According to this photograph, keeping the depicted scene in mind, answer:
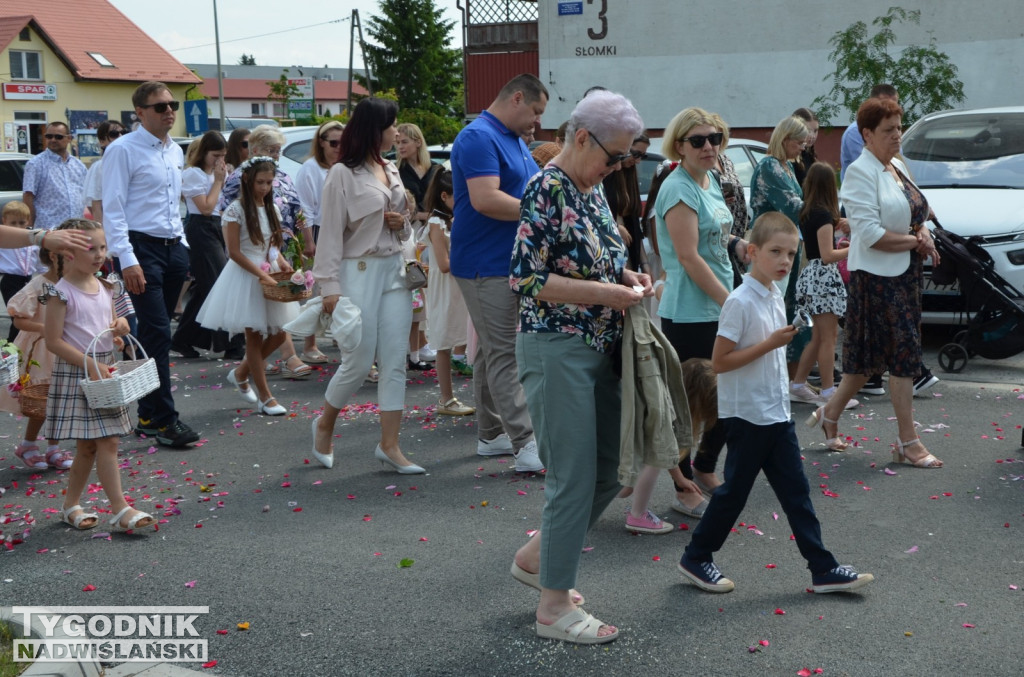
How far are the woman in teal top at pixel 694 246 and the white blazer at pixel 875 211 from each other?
104cm

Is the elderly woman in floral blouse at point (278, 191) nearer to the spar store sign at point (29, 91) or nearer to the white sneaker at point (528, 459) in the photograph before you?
the white sneaker at point (528, 459)

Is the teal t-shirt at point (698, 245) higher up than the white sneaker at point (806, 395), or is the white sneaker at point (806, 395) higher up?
the teal t-shirt at point (698, 245)

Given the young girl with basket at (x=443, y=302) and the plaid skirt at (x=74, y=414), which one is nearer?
the plaid skirt at (x=74, y=414)

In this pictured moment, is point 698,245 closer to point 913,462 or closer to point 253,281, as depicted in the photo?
Answer: point 913,462

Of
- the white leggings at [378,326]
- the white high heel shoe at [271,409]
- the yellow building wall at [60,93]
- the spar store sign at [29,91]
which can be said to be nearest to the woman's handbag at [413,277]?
the white leggings at [378,326]

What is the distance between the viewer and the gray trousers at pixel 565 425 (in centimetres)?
397

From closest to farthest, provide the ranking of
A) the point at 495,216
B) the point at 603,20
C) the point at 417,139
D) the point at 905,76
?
the point at 495,216
the point at 417,139
the point at 905,76
the point at 603,20

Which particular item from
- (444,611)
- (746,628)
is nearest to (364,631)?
(444,611)

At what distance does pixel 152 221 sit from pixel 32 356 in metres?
1.31

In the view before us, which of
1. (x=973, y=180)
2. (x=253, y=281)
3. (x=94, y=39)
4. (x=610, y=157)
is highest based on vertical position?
(x=94, y=39)

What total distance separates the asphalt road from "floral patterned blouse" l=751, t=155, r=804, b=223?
167 cm

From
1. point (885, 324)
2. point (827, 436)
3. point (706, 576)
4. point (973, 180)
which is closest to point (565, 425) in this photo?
point (706, 576)

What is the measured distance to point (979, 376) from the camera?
8.74 metres

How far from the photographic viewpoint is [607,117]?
154 inches
